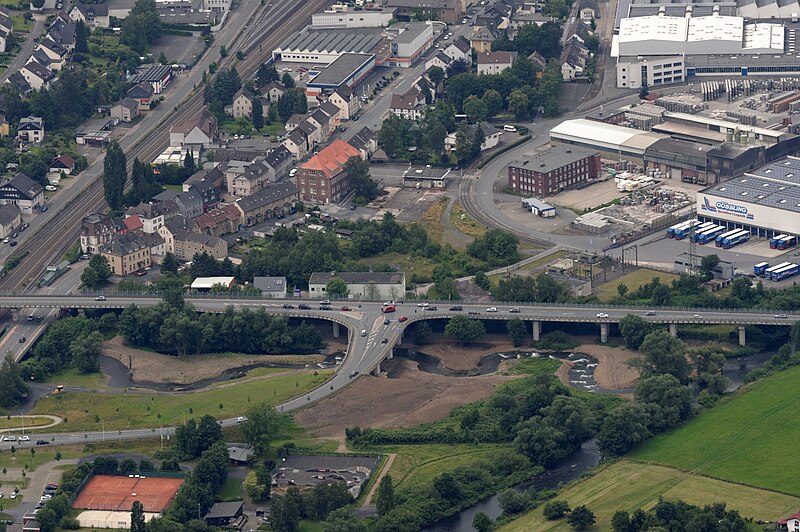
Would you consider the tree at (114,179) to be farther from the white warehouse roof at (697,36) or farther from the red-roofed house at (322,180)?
the white warehouse roof at (697,36)

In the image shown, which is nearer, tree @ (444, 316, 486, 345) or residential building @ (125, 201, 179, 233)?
tree @ (444, 316, 486, 345)

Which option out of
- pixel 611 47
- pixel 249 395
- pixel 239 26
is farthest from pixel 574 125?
pixel 249 395

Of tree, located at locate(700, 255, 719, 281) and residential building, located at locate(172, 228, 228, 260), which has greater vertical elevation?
residential building, located at locate(172, 228, 228, 260)

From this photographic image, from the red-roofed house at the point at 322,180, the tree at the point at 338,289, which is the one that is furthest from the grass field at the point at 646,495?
the red-roofed house at the point at 322,180

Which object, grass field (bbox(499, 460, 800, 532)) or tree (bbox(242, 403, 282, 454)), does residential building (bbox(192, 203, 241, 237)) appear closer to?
tree (bbox(242, 403, 282, 454))

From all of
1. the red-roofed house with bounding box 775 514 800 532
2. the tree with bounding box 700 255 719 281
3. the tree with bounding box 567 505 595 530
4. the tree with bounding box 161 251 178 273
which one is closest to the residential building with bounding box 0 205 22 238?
the tree with bounding box 161 251 178 273

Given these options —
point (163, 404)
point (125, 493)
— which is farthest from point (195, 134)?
point (125, 493)
